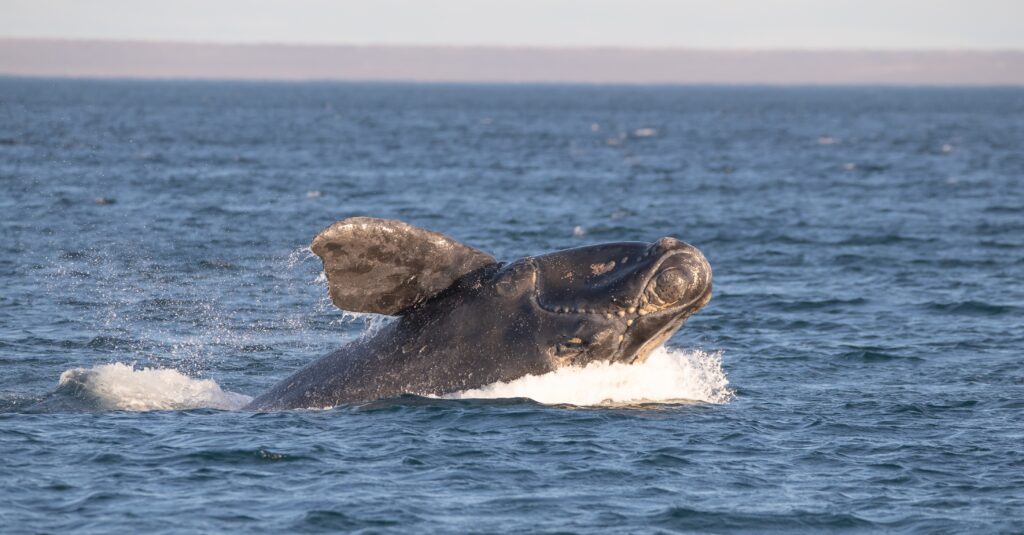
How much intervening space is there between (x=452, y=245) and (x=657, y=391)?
11.4 ft

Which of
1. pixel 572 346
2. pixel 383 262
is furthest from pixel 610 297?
pixel 383 262

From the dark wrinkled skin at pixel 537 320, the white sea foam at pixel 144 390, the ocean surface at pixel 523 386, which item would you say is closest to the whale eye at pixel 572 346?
the dark wrinkled skin at pixel 537 320

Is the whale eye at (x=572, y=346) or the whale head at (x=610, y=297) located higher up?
the whale head at (x=610, y=297)

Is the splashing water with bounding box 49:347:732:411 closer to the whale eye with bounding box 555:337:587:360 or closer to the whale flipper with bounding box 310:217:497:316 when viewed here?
the whale eye with bounding box 555:337:587:360

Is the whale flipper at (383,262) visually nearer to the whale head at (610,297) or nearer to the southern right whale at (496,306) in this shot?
the southern right whale at (496,306)

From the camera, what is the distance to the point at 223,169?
205ft

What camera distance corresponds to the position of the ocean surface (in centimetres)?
1323

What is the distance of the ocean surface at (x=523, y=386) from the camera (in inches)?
521

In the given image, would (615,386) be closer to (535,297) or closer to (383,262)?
(535,297)

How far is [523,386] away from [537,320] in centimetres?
87

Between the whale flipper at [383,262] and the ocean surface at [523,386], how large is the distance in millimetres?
1350

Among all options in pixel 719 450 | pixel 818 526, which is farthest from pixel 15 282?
pixel 818 526

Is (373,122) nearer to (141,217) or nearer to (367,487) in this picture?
(141,217)

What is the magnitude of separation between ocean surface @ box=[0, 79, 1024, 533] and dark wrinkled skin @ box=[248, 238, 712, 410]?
316mm
